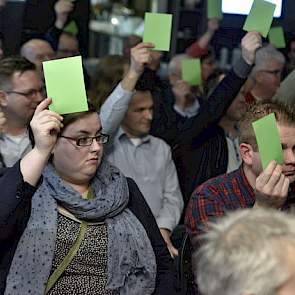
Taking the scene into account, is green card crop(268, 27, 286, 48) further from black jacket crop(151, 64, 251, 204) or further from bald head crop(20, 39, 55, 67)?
bald head crop(20, 39, 55, 67)

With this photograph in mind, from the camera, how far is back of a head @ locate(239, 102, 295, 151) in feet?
9.64

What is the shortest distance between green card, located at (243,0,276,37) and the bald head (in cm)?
167

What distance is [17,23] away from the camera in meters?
5.58

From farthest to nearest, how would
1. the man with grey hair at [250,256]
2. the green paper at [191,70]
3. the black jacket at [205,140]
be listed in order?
the green paper at [191,70], the black jacket at [205,140], the man with grey hair at [250,256]

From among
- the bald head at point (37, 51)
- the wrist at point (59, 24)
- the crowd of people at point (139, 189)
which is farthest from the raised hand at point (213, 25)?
the bald head at point (37, 51)

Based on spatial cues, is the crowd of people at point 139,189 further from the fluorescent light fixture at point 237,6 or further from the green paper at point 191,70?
the fluorescent light fixture at point 237,6

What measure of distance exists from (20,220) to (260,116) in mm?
918

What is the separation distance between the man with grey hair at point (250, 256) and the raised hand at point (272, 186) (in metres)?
0.77

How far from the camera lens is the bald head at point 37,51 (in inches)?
197

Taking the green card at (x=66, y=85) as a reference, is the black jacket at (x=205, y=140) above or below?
below

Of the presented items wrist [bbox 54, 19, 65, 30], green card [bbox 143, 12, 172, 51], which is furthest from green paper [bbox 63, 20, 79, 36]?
green card [bbox 143, 12, 172, 51]

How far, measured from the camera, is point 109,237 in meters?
3.00

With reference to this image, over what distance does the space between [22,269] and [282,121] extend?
1049 millimetres

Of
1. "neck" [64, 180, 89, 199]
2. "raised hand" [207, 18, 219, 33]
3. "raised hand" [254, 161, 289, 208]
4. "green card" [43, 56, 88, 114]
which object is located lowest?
"raised hand" [207, 18, 219, 33]
